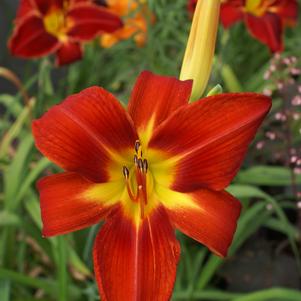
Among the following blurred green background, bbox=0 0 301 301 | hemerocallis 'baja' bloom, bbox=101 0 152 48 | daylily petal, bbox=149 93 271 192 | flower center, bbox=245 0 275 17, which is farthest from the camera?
hemerocallis 'baja' bloom, bbox=101 0 152 48

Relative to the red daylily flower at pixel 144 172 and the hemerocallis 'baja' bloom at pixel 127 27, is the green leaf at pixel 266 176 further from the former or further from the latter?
the red daylily flower at pixel 144 172

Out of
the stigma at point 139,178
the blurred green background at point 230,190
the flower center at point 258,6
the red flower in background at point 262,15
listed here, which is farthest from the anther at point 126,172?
the flower center at point 258,6

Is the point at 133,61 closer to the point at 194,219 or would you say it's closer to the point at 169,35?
the point at 169,35

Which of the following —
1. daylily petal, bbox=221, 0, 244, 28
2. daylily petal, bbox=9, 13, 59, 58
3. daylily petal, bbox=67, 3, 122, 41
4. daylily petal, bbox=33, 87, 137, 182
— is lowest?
daylily petal, bbox=33, 87, 137, 182

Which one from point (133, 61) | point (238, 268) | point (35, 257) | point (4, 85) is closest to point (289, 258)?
point (238, 268)

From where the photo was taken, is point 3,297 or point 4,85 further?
point 4,85

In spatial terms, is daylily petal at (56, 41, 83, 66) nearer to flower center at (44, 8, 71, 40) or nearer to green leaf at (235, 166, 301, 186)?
flower center at (44, 8, 71, 40)

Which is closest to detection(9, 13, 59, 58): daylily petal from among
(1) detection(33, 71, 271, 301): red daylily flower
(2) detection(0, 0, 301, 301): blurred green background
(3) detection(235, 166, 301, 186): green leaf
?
(2) detection(0, 0, 301, 301): blurred green background

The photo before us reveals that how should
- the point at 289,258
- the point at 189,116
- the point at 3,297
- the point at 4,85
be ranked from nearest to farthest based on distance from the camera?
1. the point at 189,116
2. the point at 3,297
3. the point at 289,258
4. the point at 4,85
